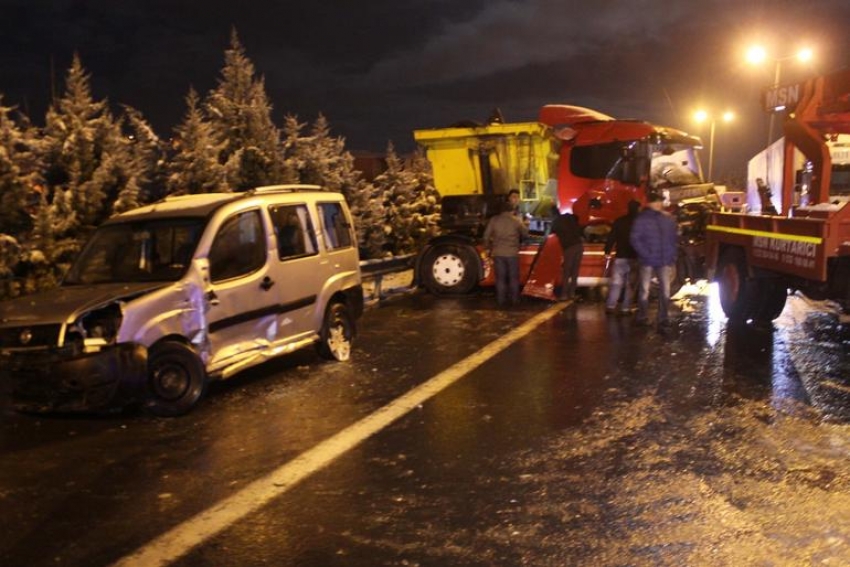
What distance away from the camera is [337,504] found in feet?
15.1

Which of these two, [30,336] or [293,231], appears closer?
[30,336]

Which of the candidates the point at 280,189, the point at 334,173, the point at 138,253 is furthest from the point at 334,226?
the point at 334,173

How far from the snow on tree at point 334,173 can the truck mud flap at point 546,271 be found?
4311 mm

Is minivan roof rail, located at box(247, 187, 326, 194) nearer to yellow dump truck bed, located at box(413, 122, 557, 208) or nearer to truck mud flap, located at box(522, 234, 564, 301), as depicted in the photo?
truck mud flap, located at box(522, 234, 564, 301)

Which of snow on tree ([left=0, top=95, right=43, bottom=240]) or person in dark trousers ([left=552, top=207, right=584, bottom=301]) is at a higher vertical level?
snow on tree ([left=0, top=95, right=43, bottom=240])

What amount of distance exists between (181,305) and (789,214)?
8184 mm

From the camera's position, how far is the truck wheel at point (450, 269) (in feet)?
45.1

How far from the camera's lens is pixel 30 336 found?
6.09 metres

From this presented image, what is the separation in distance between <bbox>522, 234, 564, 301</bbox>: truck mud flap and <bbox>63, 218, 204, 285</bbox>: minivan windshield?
691 centimetres

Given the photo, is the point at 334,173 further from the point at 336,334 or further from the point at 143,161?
the point at 336,334

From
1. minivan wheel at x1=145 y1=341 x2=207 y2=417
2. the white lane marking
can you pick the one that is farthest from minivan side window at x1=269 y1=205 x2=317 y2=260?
the white lane marking

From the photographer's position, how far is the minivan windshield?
22.6ft

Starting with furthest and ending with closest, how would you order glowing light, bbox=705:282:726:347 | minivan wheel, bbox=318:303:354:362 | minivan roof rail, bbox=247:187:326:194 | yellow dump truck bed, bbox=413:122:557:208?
yellow dump truck bed, bbox=413:122:557:208, glowing light, bbox=705:282:726:347, minivan wheel, bbox=318:303:354:362, minivan roof rail, bbox=247:187:326:194

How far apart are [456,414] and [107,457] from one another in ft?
8.53
